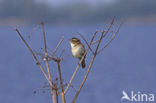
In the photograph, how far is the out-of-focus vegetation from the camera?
290ft

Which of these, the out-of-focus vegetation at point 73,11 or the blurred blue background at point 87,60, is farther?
the out-of-focus vegetation at point 73,11

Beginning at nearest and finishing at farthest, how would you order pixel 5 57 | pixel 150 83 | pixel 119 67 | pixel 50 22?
pixel 150 83
pixel 119 67
pixel 5 57
pixel 50 22

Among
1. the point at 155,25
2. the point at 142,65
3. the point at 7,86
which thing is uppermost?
the point at 7,86

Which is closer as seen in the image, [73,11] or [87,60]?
[87,60]

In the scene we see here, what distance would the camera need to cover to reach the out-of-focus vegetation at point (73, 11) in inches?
3479

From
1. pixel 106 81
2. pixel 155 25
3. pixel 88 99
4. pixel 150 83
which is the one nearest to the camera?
pixel 88 99

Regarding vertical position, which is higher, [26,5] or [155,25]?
[26,5]

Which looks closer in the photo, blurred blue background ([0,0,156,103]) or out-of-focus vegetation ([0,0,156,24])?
blurred blue background ([0,0,156,103])

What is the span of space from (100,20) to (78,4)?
18.3 ft

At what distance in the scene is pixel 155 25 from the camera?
110250 mm

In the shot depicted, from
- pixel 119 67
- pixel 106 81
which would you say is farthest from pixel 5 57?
pixel 106 81

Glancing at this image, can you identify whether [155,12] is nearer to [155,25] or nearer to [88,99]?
[155,25]

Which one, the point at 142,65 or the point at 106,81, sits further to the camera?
the point at 142,65

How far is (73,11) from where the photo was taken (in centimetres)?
9156
